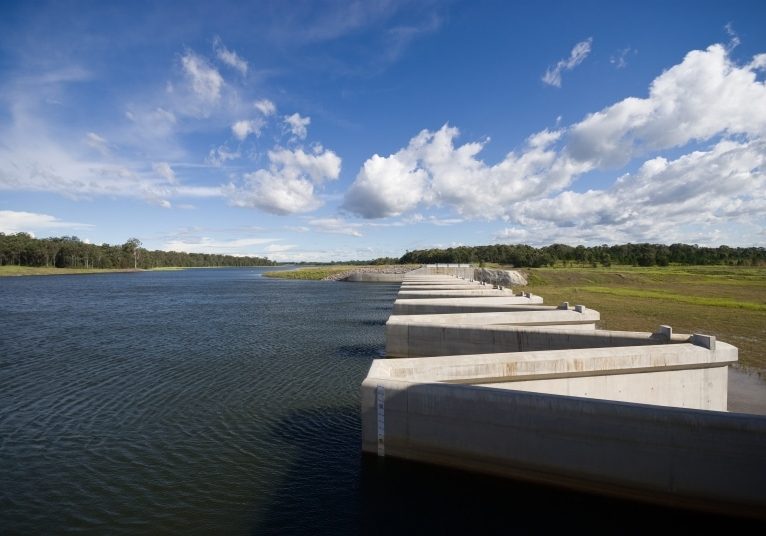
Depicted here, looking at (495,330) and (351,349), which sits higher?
(495,330)

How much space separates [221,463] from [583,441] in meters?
8.84

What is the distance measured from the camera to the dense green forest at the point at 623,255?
423 ft

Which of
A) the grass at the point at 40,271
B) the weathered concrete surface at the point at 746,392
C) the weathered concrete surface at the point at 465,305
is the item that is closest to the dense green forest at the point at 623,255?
the weathered concrete surface at the point at 465,305

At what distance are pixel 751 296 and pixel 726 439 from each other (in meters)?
55.9

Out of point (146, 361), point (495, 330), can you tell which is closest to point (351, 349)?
point (495, 330)

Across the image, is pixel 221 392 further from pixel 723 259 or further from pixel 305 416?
pixel 723 259

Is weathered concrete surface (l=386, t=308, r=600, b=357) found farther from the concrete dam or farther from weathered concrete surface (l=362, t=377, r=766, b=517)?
weathered concrete surface (l=362, t=377, r=766, b=517)

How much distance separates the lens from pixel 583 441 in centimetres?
905

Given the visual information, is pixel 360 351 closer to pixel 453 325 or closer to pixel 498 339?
pixel 453 325

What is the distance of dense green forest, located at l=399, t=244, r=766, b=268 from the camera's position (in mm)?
128875

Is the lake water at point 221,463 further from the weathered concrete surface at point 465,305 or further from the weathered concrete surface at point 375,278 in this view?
the weathered concrete surface at point 375,278

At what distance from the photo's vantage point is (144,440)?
472 inches

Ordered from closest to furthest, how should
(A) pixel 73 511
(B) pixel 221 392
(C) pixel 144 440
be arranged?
(A) pixel 73 511, (C) pixel 144 440, (B) pixel 221 392

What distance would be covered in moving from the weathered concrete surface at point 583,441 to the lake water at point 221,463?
42 centimetres
